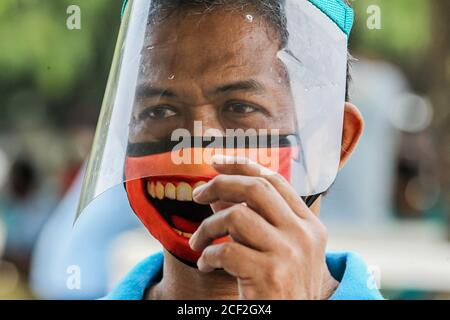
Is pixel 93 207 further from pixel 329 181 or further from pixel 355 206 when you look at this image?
pixel 355 206

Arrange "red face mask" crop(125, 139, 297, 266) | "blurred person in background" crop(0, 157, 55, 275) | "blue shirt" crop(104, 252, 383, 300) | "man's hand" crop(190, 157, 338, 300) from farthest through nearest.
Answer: "blurred person in background" crop(0, 157, 55, 275) < "blue shirt" crop(104, 252, 383, 300) < "red face mask" crop(125, 139, 297, 266) < "man's hand" crop(190, 157, 338, 300)

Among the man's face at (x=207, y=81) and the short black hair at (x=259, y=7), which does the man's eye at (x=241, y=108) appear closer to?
the man's face at (x=207, y=81)

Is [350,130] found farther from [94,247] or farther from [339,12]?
[94,247]

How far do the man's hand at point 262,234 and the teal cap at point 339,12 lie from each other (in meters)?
0.30

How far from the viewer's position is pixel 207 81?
1.36 metres

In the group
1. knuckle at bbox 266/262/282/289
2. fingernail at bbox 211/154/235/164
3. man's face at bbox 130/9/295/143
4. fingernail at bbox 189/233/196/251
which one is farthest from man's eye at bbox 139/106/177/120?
knuckle at bbox 266/262/282/289

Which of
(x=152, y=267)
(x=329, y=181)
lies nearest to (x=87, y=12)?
(x=152, y=267)

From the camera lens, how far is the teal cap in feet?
4.56

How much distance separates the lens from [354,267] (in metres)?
1.52

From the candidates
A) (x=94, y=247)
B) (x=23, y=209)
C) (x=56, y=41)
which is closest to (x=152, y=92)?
(x=94, y=247)

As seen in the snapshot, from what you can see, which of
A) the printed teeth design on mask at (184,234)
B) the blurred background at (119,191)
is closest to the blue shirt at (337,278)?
the blurred background at (119,191)

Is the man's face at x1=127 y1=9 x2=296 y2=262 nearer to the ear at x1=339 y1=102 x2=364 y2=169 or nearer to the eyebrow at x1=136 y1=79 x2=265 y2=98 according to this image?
the eyebrow at x1=136 y1=79 x2=265 y2=98

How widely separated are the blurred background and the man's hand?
9.8 inches

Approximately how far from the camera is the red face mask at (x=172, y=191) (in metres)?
1.36
